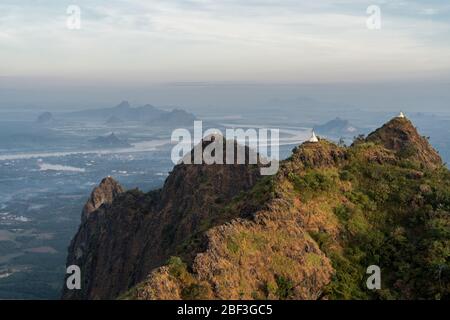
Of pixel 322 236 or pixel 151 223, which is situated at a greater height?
pixel 322 236

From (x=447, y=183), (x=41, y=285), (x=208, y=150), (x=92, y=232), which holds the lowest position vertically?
(x=41, y=285)

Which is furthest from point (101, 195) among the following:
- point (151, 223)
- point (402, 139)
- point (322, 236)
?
point (322, 236)

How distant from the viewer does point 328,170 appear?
38.5m

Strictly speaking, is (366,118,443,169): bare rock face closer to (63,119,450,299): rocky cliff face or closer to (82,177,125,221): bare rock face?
(63,119,450,299): rocky cliff face

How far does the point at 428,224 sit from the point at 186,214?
28.3 metres

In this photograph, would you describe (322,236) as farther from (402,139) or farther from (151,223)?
(151,223)

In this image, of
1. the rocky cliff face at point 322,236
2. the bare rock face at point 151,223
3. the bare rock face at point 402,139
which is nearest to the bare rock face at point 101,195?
the bare rock face at point 151,223

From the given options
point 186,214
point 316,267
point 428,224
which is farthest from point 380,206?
→ point 186,214

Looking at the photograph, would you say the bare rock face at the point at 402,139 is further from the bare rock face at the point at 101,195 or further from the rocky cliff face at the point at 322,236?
the bare rock face at the point at 101,195

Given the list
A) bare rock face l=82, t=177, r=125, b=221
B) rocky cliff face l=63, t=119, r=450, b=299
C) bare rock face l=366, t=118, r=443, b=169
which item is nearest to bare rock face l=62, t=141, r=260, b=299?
bare rock face l=366, t=118, r=443, b=169

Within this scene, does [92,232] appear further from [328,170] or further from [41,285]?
[41,285]

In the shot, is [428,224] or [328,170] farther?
[328,170]

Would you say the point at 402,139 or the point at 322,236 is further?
the point at 402,139
